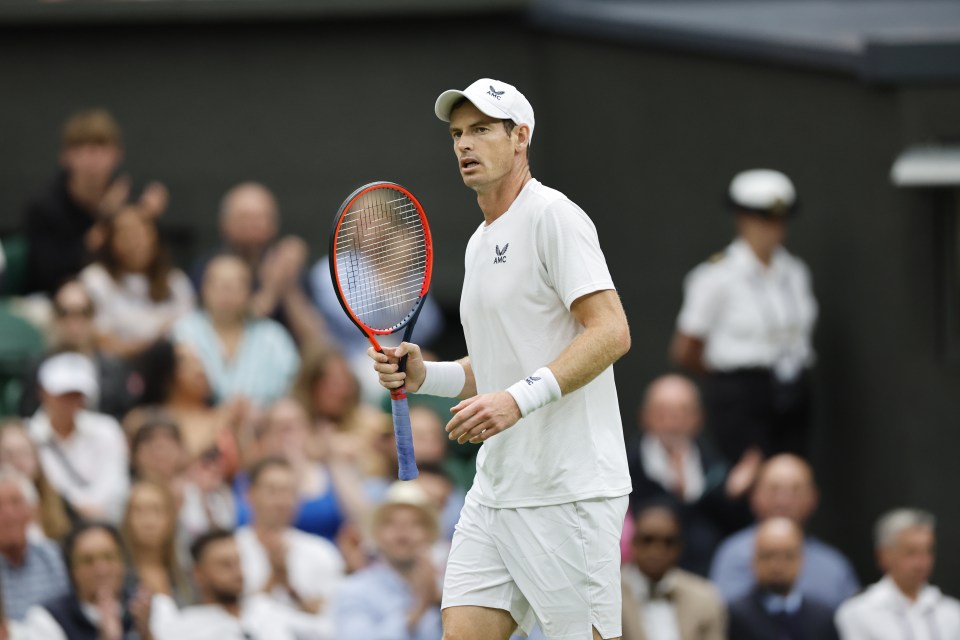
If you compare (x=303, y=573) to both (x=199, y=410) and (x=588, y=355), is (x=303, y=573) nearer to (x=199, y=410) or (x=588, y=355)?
(x=199, y=410)

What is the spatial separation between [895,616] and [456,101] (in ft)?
14.5

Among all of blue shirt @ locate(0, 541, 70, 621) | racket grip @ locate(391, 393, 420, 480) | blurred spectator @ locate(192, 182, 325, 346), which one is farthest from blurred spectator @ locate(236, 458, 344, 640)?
racket grip @ locate(391, 393, 420, 480)

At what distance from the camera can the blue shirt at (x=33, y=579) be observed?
8.30 metres

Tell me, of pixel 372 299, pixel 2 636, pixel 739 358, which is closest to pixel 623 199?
pixel 739 358

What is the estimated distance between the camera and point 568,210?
17.9 feet

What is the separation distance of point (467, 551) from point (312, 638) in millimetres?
3007

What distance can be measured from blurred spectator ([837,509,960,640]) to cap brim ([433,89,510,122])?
4.28 metres

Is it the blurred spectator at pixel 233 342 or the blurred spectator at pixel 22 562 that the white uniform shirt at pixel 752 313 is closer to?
the blurred spectator at pixel 233 342

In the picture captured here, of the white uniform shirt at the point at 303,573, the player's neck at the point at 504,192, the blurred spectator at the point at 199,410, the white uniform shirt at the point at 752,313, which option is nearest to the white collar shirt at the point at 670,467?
the white uniform shirt at the point at 752,313

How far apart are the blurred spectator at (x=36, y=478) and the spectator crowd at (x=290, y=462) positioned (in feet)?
0.04

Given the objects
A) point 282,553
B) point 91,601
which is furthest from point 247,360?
point 91,601

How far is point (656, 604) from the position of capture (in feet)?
28.7

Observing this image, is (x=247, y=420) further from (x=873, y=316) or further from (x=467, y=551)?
(x=467, y=551)

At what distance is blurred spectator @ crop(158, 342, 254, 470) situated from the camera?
9.58m
